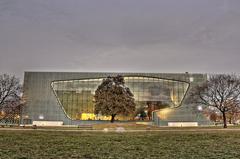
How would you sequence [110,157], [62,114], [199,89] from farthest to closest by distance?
[62,114]
[199,89]
[110,157]

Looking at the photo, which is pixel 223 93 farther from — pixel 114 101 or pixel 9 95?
pixel 9 95

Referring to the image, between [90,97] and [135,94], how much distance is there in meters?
12.5

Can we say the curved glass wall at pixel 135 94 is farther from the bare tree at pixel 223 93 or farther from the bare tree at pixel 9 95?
the bare tree at pixel 223 93

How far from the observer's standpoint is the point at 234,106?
49.3 m

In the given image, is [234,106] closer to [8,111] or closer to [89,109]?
[89,109]

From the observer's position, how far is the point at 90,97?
72938mm

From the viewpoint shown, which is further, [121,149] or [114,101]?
[114,101]

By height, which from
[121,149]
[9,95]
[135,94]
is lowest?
[121,149]

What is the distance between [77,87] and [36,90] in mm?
11434

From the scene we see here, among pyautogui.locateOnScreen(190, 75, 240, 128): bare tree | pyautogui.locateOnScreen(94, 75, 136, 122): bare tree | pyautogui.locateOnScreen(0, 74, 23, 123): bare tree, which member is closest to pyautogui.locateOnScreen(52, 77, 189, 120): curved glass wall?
pyautogui.locateOnScreen(94, 75, 136, 122): bare tree

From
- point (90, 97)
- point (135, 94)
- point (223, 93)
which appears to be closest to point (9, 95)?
point (90, 97)

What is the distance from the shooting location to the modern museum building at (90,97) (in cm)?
7088

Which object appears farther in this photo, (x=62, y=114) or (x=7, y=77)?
(x=62, y=114)

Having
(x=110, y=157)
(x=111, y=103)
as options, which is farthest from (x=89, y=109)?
(x=110, y=157)
